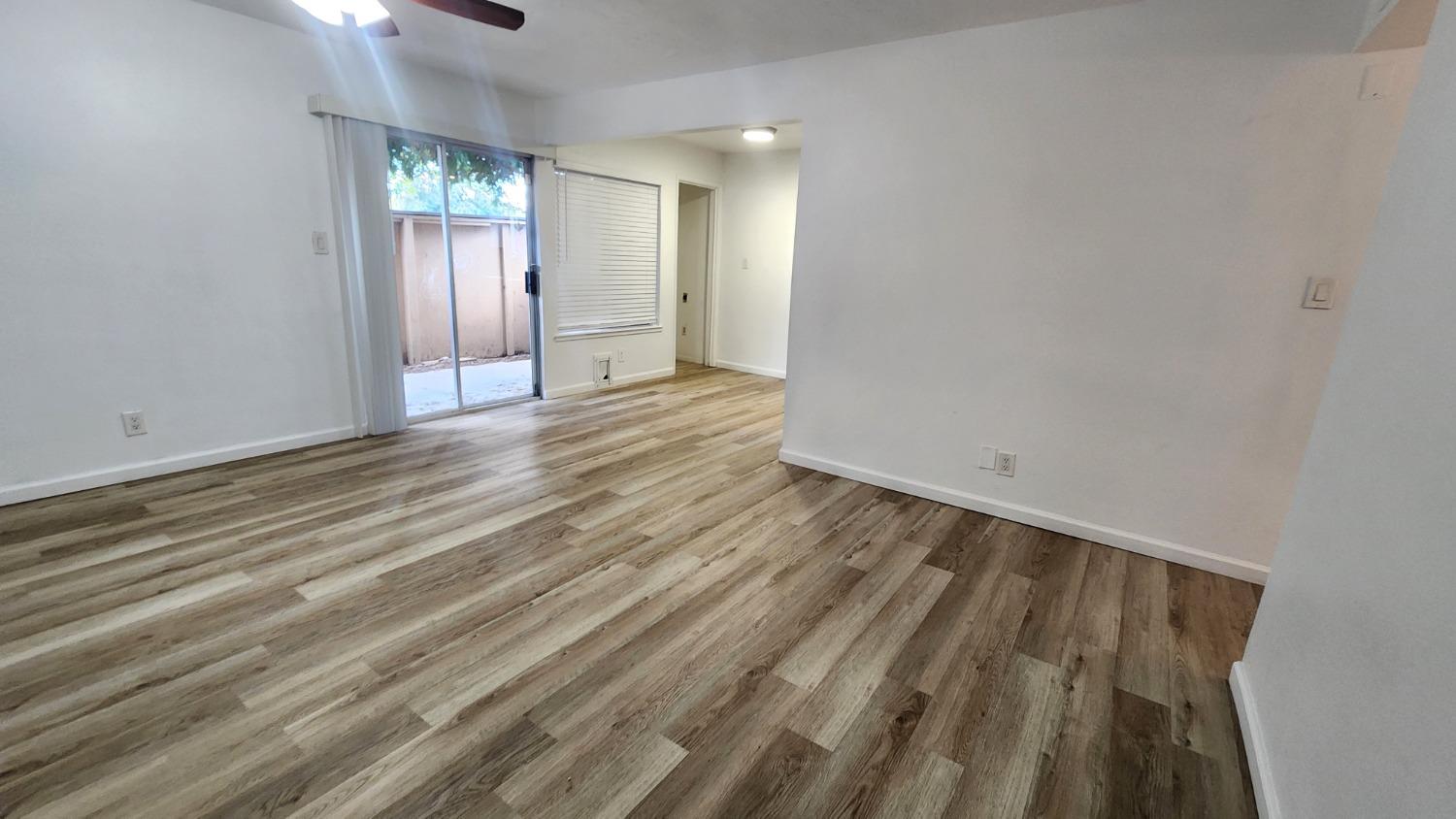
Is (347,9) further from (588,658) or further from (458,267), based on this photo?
(458,267)

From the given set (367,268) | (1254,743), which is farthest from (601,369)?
(1254,743)

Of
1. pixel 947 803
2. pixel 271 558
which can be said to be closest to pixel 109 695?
pixel 271 558

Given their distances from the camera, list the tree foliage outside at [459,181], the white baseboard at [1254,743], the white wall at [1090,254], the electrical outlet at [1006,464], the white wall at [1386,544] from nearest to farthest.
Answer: the white wall at [1386,544] → the white baseboard at [1254,743] → the white wall at [1090,254] → the electrical outlet at [1006,464] → the tree foliage outside at [459,181]

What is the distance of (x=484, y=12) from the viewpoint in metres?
2.32

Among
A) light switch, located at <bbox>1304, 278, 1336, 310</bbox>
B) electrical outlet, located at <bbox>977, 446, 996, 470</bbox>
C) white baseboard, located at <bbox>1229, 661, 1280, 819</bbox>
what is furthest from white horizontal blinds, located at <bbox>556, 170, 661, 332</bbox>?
white baseboard, located at <bbox>1229, 661, 1280, 819</bbox>

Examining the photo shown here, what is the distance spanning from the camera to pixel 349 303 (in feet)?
12.8

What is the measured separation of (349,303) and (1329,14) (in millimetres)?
5177

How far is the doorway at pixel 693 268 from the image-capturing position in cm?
711

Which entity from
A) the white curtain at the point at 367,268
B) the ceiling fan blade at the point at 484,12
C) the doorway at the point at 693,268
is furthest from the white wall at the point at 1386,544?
the doorway at the point at 693,268

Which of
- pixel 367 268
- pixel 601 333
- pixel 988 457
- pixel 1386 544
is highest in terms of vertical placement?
pixel 367 268

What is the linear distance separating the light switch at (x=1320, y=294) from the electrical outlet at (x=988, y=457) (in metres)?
1.37

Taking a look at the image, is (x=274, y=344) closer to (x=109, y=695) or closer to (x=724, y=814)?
(x=109, y=695)

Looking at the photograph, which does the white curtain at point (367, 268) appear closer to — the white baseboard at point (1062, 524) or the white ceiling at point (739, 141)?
the white ceiling at point (739, 141)

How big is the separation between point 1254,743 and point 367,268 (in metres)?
4.88
